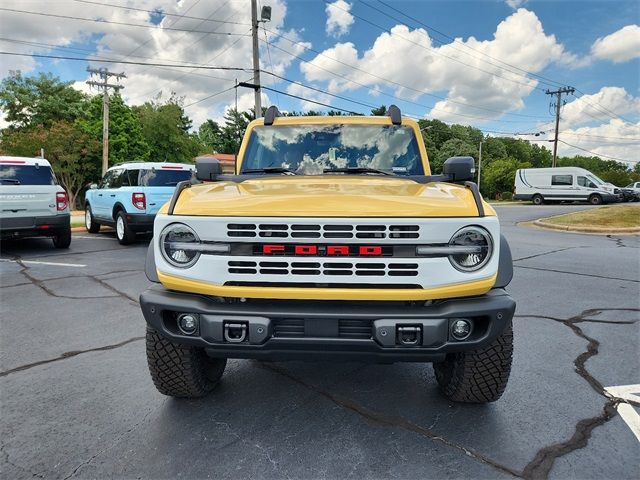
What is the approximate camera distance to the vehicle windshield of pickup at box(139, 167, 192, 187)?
10133mm

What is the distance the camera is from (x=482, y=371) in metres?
2.65

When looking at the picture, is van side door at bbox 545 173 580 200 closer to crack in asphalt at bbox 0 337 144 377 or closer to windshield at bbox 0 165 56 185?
windshield at bbox 0 165 56 185

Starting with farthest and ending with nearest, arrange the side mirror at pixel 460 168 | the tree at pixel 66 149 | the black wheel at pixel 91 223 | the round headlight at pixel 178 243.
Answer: the tree at pixel 66 149, the black wheel at pixel 91 223, the side mirror at pixel 460 168, the round headlight at pixel 178 243

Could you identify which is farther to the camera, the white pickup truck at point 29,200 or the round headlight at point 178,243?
the white pickup truck at point 29,200

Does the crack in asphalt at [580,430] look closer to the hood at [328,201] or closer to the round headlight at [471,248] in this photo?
the round headlight at [471,248]

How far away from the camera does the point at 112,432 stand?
2625mm

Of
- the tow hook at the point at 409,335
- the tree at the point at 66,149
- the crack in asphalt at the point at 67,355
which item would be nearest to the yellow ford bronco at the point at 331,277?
the tow hook at the point at 409,335

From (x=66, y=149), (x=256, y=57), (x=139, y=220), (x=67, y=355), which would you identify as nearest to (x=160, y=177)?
(x=139, y=220)

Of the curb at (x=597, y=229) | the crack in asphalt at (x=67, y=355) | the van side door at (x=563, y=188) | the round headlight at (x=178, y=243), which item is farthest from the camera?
the van side door at (x=563, y=188)

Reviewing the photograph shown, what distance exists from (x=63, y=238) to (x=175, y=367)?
27.3 feet

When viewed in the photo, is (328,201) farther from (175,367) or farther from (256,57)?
(256,57)

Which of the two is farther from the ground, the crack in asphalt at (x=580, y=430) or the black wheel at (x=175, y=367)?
the black wheel at (x=175, y=367)

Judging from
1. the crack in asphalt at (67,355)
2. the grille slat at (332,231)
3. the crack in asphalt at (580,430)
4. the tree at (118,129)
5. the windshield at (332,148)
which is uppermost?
the tree at (118,129)

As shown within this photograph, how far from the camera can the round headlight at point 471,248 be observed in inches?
91.0
